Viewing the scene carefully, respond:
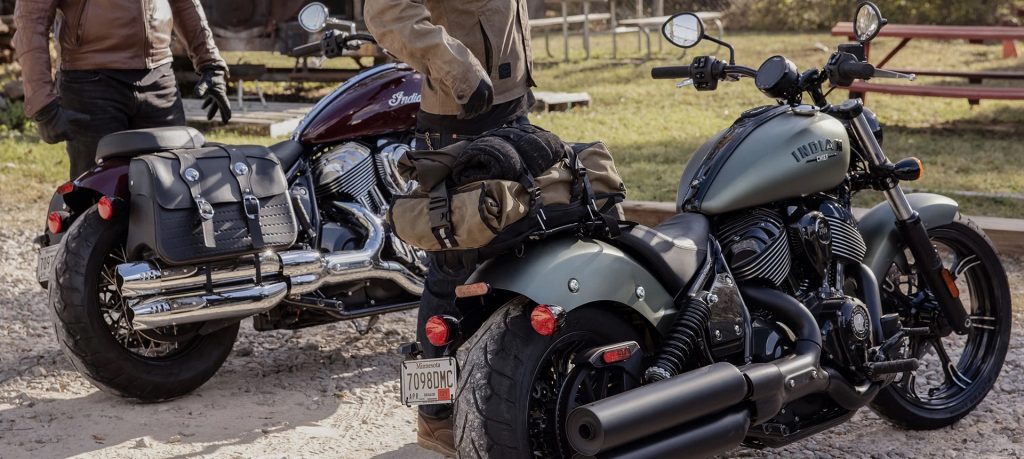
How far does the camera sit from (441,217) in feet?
9.21

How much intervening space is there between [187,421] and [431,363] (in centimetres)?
153

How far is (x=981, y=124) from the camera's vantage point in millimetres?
10094

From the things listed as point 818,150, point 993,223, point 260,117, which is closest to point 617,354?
point 818,150

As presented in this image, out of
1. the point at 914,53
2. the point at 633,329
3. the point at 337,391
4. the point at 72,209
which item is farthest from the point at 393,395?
the point at 914,53

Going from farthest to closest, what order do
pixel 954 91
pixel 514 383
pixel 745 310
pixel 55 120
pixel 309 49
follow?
pixel 954 91, pixel 309 49, pixel 55 120, pixel 745 310, pixel 514 383

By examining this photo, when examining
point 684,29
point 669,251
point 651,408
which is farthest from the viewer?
point 684,29

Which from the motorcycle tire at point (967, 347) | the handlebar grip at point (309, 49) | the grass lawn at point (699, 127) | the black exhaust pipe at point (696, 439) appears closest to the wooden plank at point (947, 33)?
the grass lawn at point (699, 127)

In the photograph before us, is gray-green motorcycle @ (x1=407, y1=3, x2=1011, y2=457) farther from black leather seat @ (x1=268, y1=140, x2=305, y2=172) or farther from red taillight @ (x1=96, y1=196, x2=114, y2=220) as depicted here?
red taillight @ (x1=96, y1=196, x2=114, y2=220)

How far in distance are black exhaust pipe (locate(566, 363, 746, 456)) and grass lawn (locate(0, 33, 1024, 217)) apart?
451 cm

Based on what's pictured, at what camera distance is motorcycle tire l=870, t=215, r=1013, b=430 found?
385 cm

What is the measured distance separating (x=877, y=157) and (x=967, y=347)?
2.73 feet

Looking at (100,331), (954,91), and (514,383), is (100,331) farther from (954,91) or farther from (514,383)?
(954,91)

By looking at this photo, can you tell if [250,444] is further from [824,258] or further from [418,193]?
[824,258]

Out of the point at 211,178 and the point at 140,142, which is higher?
the point at 140,142
